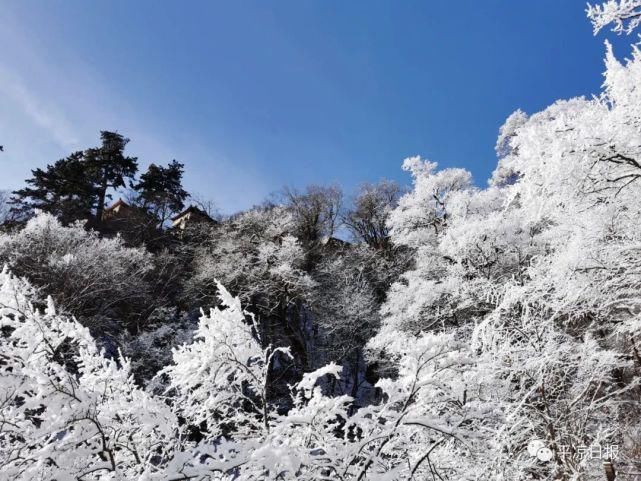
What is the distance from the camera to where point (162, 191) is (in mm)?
26828

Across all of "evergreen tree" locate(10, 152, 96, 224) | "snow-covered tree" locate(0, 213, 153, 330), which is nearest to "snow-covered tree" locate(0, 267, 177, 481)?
"snow-covered tree" locate(0, 213, 153, 330)

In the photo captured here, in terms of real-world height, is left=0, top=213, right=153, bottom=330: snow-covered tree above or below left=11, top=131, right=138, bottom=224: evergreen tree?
below

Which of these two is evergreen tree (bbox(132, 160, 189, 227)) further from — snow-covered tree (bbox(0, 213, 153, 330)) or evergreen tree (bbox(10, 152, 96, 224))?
snow-covered tree (bbox(0, 213, 153, 330))

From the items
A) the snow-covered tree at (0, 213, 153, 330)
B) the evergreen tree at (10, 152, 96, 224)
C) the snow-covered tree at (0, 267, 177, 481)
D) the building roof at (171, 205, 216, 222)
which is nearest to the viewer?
the snow-covered tree at (0, 267, 177, 481)

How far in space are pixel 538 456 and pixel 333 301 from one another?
13.3 metres

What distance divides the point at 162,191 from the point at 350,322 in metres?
16.3

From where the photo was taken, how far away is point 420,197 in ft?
47.8

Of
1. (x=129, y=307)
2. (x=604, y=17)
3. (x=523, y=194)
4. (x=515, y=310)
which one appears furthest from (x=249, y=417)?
(x=129, y=307)

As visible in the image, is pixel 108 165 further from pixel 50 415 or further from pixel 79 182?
pixel 50 415

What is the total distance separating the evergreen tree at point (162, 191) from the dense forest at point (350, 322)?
16cm

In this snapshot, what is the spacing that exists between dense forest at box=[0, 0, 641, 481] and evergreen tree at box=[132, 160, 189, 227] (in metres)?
0.16

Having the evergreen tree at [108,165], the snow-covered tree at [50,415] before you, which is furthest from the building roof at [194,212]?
the snow-covered tree at [50,415]

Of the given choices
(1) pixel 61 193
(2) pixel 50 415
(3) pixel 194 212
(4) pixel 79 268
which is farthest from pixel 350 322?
(1) pixel 61 193

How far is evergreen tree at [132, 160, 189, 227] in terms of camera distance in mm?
25625
